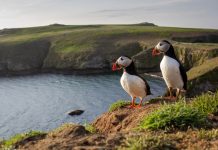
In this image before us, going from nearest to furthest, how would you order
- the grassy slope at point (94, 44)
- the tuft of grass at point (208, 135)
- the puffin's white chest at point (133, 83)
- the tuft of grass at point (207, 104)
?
the tuft of grass at point (208, 135), the tuft of grass at point (207, 104), the puffin's white chest at point (133, 83), the grassy slope at point (94, 44)

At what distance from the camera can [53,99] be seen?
76250mm

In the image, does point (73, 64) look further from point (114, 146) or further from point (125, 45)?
point (114, 146)

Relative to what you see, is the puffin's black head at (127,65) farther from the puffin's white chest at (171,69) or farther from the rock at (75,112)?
the rock at (75,112)

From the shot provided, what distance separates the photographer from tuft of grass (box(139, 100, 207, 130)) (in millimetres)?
12404

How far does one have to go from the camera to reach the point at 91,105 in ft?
219

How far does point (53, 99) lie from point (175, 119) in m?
64.9

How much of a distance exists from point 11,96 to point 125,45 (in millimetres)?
55646

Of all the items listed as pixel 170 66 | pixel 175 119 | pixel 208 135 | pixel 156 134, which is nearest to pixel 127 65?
pixel 170 66

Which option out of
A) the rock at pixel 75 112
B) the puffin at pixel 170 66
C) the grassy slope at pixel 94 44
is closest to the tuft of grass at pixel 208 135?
the puffin at pixel 170 66

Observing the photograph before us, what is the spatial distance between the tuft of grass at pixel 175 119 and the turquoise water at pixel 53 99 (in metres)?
42.0

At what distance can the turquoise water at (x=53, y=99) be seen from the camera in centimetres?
5875

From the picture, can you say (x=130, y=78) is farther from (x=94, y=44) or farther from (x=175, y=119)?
(x=94, y=44)

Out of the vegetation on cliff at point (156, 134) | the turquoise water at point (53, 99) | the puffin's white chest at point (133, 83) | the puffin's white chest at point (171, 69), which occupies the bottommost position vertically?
the turquoise water at point (53, 99)

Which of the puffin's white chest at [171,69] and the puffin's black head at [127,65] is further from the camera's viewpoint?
the puffin's black head at [127,65]
